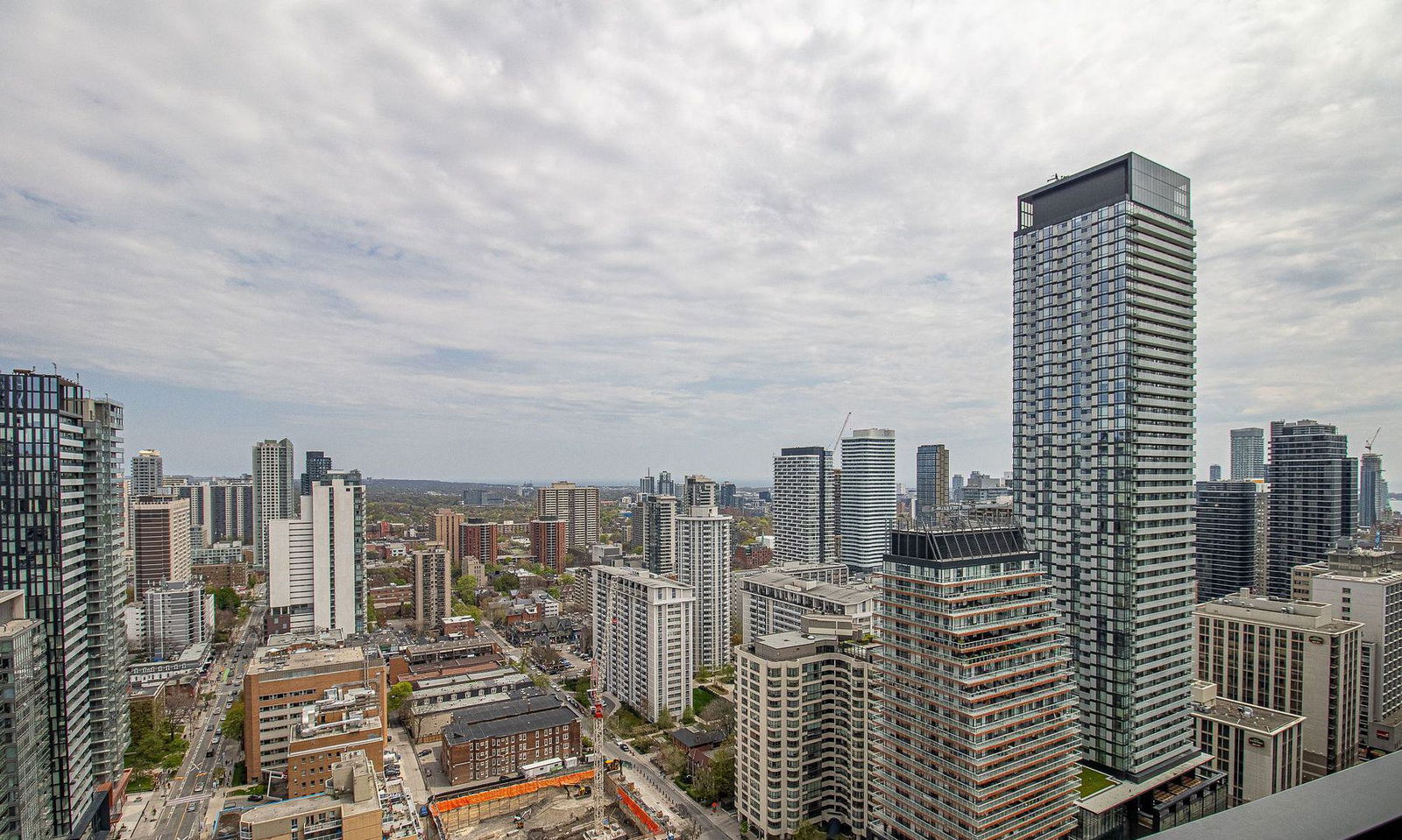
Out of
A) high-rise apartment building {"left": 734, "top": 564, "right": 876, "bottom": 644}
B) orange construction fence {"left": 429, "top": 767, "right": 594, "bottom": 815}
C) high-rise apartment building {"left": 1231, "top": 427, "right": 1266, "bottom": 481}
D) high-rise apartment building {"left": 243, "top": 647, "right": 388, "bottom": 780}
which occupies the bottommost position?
orange construction fence {"left": 429, "top": 767, "right": 594, "bottom": 815}

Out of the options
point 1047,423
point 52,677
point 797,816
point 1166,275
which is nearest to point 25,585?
point 52,677

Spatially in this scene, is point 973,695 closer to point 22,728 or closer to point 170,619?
point 22,728

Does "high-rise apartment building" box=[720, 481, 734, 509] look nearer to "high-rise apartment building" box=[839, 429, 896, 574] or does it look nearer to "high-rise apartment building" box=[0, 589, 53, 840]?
"high-rise apartment building" box=[839, 429, 896, 574]

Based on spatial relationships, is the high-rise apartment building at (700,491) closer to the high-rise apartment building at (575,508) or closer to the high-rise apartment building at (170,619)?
the high-rise apartment building at (575,508)

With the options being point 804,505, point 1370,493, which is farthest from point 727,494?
point 1370,493

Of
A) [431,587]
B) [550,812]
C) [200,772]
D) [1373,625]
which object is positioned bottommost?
[200,772]

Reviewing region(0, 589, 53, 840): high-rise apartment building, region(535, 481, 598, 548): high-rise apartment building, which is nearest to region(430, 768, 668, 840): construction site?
region(0, 589, 53, 840): high-rise apartment building

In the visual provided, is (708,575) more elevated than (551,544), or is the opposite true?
(708,575)
